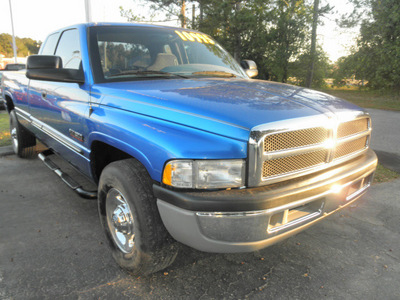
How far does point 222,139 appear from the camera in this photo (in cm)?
170

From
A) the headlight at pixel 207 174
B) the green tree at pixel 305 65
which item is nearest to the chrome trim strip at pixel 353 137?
the headlight at pixel 207 174

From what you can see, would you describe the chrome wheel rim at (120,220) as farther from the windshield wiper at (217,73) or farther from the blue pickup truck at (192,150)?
the windshield wiper at (217,73)

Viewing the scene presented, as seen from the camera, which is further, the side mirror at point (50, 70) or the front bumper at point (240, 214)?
the side mirror at point (50, 70)

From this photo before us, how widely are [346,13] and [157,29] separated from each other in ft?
59.1

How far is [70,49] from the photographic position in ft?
10.5

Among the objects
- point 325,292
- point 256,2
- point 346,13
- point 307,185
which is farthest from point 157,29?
point 346,13

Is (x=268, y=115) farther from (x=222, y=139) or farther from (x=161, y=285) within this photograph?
(x=161, y=285)

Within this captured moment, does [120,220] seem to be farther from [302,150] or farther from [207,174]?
[302,150]

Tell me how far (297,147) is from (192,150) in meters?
0.64

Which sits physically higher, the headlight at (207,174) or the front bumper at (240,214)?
the headlight at (207,174)

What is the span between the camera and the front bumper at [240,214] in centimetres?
167

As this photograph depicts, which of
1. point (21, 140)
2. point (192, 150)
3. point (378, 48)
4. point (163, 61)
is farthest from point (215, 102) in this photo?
point (378, 48)

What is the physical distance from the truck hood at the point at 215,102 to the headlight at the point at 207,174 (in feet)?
0.58

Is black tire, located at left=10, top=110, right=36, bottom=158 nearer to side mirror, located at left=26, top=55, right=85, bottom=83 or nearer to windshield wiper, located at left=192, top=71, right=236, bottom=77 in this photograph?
side mirror, located at left=26, top=55, right=85, bottom=83
